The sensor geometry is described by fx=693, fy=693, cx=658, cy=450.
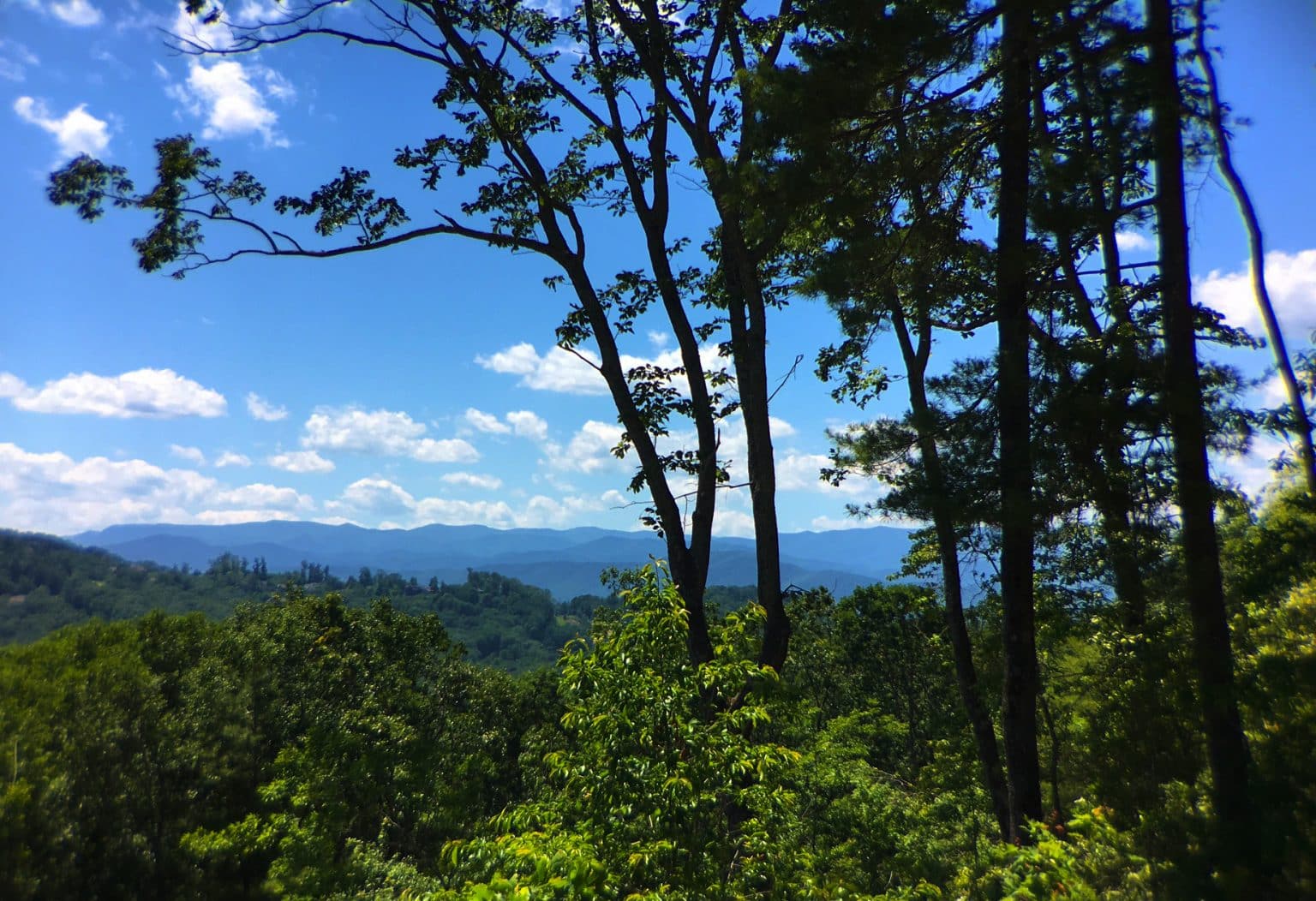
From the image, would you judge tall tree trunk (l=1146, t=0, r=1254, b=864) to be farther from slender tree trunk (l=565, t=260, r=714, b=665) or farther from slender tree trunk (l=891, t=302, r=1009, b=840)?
slender tree trunk (l=565, t=260, r=714, b=665)

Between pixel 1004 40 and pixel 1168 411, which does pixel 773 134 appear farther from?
pixel 1168 411

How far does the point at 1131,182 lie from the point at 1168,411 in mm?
2489

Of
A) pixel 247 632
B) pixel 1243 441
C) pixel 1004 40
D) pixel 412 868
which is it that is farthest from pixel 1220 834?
pixel 247 632

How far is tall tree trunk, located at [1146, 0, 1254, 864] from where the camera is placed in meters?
4.12

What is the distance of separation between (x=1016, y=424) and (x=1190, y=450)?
4.16ft

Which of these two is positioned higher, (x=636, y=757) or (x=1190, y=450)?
(x=1190, y=450)

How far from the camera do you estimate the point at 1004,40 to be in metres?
5.71

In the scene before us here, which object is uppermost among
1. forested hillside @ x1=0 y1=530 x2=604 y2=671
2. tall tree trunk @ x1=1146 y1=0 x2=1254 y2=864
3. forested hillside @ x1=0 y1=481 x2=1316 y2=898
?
tall tree trunk @ x1=1146 y1=0 x2=1254 y2=864

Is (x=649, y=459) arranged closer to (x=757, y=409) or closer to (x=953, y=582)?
(x=757, y=409)

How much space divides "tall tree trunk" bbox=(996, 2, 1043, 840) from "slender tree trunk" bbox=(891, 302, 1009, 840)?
607 mm

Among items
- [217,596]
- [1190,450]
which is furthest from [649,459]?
[217,596]

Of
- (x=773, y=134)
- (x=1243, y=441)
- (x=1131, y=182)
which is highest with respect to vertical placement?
(x=773, y=134)

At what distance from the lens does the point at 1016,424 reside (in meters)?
5.65

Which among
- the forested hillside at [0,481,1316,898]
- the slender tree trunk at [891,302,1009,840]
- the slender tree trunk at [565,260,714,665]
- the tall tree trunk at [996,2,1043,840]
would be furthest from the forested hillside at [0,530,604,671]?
the tall tree trunk at [996,2,1043,840]
